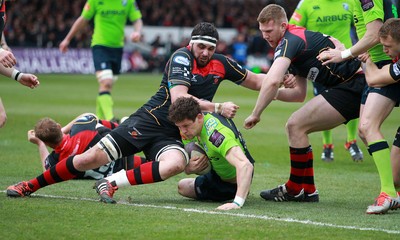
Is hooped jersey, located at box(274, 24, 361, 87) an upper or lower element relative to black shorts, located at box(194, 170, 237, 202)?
upper

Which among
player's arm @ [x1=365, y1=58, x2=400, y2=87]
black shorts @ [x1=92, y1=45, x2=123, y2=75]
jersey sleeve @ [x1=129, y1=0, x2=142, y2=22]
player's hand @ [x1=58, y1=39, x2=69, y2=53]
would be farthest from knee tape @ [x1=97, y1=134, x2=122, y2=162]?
jersey sleeve @ [x1=129, y1=0, x2=142, y2=22]

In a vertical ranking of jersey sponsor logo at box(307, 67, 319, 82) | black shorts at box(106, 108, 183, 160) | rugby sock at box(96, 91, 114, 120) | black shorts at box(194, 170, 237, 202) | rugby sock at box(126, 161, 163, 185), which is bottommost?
rugby sock at box(96, 91, 114, 120)

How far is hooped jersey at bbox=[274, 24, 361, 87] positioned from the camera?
8.69m

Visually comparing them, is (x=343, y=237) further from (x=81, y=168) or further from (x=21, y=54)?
(x=21, y=54)

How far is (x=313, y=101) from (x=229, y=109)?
122cm

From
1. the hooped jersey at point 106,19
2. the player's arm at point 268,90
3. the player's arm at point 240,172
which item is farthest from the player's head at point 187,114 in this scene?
the hooped jersey at point 106,19

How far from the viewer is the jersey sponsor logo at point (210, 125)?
816 cm

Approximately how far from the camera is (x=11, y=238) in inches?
255

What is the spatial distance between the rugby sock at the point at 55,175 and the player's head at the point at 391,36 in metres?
3.39

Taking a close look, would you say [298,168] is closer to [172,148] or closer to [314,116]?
[314,116]

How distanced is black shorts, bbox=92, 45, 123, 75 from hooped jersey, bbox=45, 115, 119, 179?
19.3 feet

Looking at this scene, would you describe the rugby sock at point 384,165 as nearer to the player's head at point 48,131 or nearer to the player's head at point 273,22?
the player's head at point 273,22

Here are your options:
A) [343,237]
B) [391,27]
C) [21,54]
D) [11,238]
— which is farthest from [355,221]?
[21,54]

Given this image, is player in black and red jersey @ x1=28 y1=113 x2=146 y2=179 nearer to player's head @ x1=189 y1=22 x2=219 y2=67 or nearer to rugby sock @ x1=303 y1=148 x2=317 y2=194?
player's head @ x1=189 y1=22 x2=219 y2=67
